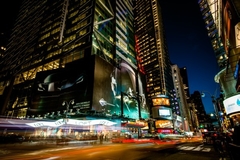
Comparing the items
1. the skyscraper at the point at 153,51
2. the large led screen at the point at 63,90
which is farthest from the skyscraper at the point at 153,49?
the large led screen at the point at 63,90

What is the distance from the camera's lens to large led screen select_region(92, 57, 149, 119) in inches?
1721

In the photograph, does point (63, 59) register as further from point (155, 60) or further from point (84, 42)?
point (155, 60)

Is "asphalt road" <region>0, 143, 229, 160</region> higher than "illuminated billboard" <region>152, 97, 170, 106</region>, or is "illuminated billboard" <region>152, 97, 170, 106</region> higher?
"illuminated billboard" <region>152, 97, 170, 106</region>

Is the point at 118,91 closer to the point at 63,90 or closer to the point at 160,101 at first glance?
the point at 63,90

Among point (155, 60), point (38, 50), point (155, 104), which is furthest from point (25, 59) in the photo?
point (155, 60)

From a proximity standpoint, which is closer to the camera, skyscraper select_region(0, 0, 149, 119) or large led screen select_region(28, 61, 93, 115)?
large led screen select_region(28, 61, 93, 115)

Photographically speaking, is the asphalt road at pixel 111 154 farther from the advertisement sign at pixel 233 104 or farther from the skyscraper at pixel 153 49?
the skyscraper at pixel 153 49

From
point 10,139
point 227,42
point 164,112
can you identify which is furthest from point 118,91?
point 10,139

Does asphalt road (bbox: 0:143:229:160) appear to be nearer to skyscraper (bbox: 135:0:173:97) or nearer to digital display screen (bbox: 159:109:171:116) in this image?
digital display screen (bbox: 159:109:171:116)

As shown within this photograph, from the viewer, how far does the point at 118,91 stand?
54.7 metres

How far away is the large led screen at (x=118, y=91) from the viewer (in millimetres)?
43719

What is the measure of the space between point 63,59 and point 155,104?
46.7m

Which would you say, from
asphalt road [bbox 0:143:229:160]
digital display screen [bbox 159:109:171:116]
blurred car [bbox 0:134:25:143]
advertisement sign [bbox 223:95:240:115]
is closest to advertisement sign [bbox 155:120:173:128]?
digital display screen [bbox 159:109:171:116]

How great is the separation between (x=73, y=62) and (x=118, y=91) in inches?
768
